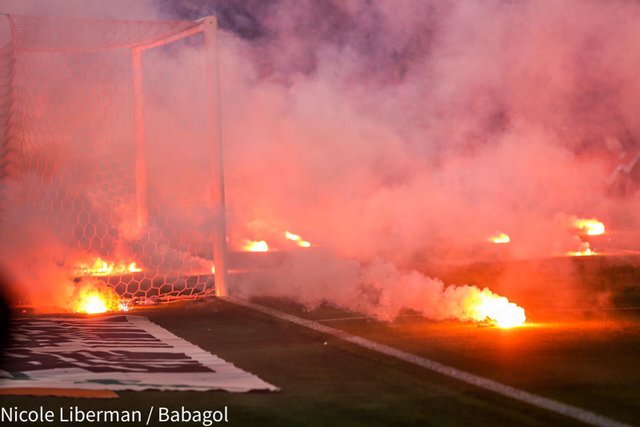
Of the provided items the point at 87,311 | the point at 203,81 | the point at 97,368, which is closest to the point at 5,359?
the point at 97,368

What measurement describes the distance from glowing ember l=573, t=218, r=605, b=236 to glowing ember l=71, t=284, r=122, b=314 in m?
11.5

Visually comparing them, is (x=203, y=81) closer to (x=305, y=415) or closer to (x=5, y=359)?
(x=5, y=359)

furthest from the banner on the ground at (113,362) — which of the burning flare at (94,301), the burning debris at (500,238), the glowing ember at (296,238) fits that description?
the burning debris at (500,238)

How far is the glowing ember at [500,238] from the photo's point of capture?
64.2 ft

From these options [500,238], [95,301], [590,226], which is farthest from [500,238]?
[95,301]

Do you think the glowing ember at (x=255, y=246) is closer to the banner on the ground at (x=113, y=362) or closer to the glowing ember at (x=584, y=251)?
the glowing ember at (x=584, y=251)

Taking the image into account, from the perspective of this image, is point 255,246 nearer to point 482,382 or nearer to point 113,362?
point 113,362

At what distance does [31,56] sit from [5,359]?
7.97 metres

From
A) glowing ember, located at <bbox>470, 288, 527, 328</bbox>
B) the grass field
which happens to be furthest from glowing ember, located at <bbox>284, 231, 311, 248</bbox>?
glowing ember, located at <bbox>470, 288, 527, 328</bbox>

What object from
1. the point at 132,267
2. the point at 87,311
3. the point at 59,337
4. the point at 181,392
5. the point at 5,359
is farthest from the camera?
the point at 132,267

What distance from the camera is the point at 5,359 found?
756 centimetres

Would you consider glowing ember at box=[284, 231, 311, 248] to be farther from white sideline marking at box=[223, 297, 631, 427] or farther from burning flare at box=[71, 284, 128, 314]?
white sideline marking at box=[223, 297, 631, 427]

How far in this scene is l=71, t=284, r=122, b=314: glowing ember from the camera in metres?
12.2

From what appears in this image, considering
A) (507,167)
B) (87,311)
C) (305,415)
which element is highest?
(507,167)
